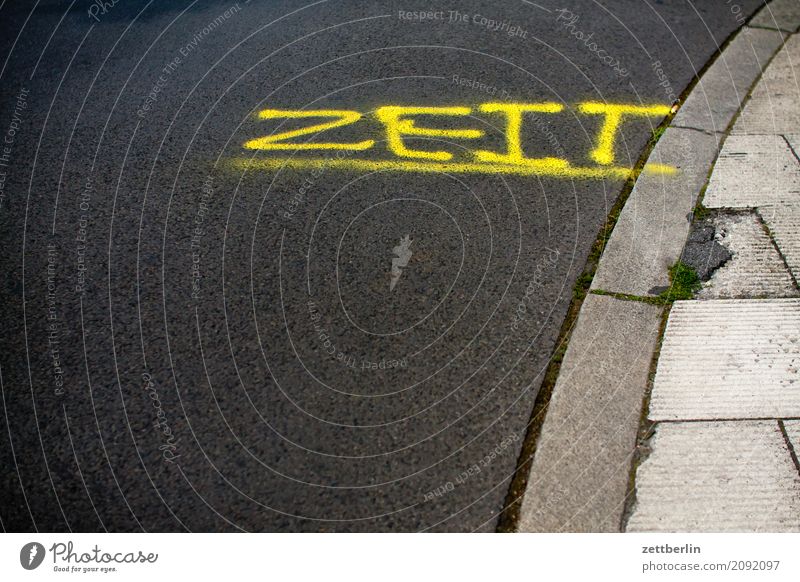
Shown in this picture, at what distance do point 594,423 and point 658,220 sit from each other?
132cm

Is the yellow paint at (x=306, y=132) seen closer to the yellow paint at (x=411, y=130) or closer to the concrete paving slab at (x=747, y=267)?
the yellow paint at (x=411, y=130)

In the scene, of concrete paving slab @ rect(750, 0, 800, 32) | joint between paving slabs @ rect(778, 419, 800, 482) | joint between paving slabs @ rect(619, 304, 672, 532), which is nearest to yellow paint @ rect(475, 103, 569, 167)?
joint between paving slabs @ rect(619, 304, 672, 532)

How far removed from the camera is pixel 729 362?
2.79 meters

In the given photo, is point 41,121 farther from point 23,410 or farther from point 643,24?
point 643,24

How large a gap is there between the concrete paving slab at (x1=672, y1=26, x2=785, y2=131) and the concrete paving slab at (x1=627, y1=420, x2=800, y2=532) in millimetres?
2232

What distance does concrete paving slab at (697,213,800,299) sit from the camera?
10.1 ft

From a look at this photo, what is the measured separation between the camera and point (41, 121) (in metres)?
4.54

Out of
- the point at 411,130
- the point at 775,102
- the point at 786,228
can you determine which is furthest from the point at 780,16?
the point at 411,130

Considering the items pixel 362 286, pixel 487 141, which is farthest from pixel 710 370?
pixel 487 141

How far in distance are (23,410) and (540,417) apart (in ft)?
6.23

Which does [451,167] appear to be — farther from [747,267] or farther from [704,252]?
[747,267]

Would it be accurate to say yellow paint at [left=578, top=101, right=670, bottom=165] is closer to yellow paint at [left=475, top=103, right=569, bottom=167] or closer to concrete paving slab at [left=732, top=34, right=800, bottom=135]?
yellow paint at [left=475, top=103, right=569, bottom=167]

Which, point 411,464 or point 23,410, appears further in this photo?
point 23,410
